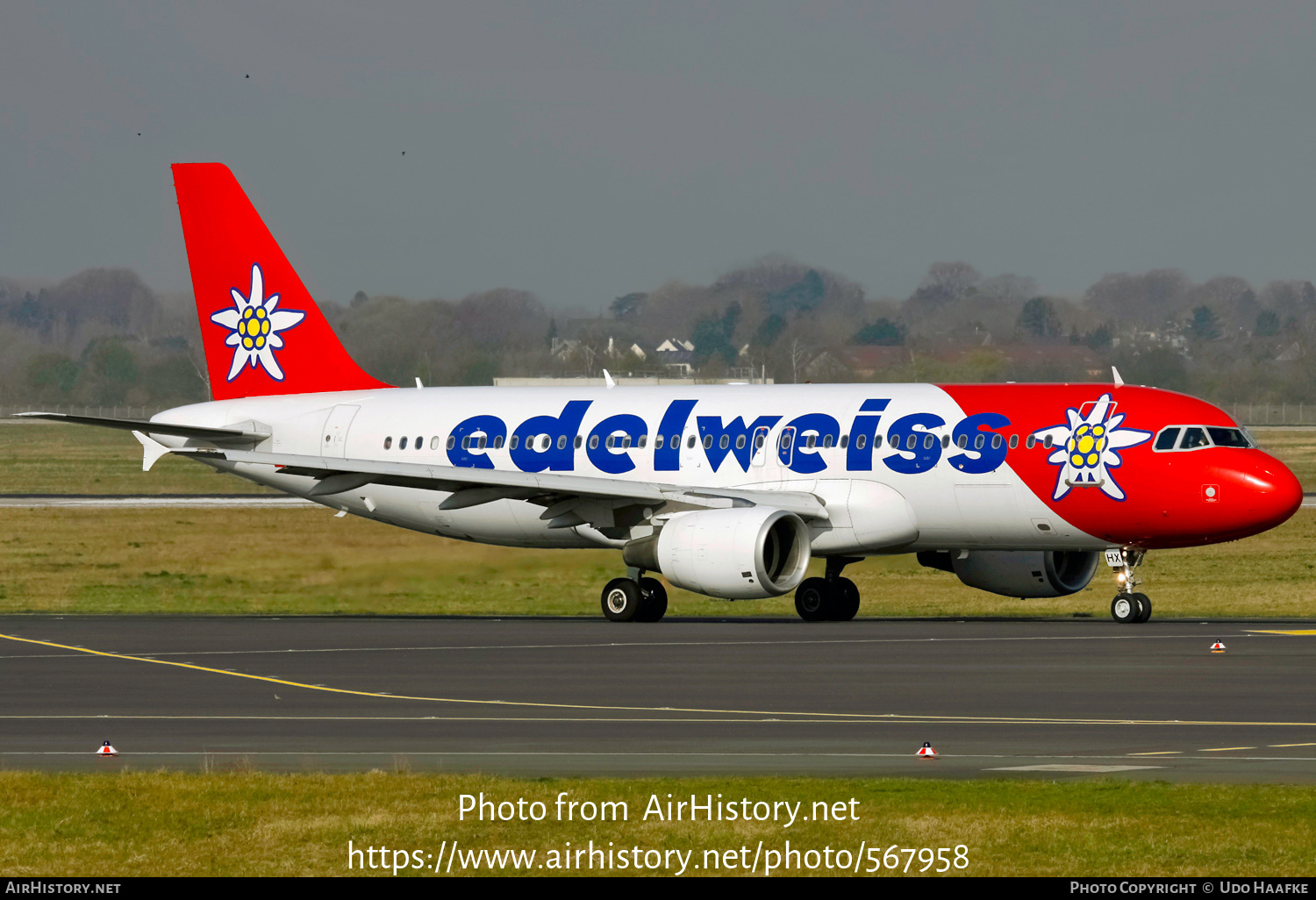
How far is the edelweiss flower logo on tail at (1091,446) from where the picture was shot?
34.7 m

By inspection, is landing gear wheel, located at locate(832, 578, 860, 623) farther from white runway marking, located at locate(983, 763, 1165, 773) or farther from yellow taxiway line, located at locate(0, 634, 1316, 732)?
white runway marking, located at locate(983, 763, 1165, 773)

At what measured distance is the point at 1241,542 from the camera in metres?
57.3

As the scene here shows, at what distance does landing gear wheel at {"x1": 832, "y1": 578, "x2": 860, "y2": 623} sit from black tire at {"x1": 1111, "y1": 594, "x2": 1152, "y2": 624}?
515cm

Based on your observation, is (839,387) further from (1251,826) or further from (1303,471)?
(1303,471)

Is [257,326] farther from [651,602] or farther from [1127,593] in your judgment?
[1127,593]

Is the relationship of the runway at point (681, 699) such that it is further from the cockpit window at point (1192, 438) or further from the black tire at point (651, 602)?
the cockpit window at point (1192, 438)

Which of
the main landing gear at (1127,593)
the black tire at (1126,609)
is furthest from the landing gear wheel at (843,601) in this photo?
the black tire at (1126,609)

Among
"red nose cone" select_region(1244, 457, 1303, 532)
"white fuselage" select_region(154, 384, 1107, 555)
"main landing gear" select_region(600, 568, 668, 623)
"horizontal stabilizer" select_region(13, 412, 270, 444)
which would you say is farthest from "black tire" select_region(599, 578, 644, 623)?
"red nose cone" select_region(1244, 457, 1303, 532)

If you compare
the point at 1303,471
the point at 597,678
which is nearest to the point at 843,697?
the point at 597,678

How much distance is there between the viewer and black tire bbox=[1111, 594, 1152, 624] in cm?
3494

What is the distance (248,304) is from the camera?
149 feet

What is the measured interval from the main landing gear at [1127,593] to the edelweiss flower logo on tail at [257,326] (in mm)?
18916

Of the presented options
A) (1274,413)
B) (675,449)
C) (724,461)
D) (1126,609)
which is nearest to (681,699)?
(1126,609)

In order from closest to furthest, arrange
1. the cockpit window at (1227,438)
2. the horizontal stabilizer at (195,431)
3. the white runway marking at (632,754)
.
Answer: the white runway marking at (632,754), the cockpit window at (1227,438), the horizontal stabilizer at (195,431)
